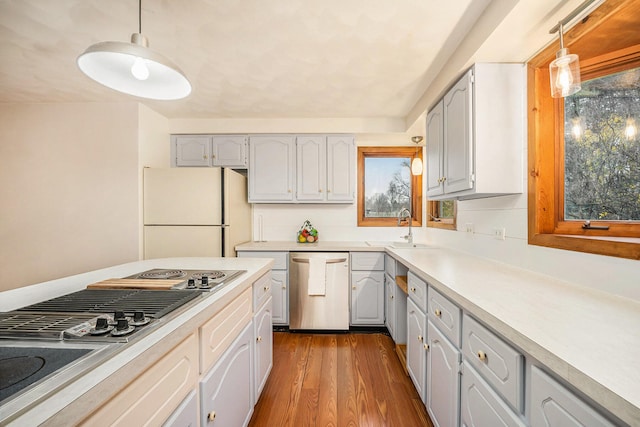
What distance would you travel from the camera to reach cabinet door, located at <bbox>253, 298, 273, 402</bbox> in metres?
1.58

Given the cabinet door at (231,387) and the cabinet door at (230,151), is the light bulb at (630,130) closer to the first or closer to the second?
the cabinet door at (231,387)

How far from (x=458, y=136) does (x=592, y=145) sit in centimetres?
66

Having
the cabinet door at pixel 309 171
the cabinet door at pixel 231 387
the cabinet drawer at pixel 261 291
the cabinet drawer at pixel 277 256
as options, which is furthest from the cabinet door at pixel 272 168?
the cabinet door at pixel 231 387

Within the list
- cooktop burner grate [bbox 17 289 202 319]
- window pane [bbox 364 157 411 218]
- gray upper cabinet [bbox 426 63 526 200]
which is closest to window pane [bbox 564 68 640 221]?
gray upper cabinet [bbox 426 63 526 200]

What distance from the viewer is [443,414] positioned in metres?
1.30

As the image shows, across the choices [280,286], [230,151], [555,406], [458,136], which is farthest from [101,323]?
[230,151]

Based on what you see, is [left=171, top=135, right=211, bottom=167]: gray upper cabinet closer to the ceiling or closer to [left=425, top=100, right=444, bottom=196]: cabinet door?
the ceiling

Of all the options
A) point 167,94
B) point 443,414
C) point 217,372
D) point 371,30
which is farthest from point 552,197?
point 167,94

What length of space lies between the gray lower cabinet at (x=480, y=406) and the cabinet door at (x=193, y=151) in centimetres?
310

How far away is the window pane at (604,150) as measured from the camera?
1.13 m

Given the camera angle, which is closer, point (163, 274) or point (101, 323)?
point (101, 323)

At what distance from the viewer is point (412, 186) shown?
339 centimetres

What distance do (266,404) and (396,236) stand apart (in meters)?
2.31

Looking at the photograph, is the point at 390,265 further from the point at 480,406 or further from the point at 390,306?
the point at 480,406
